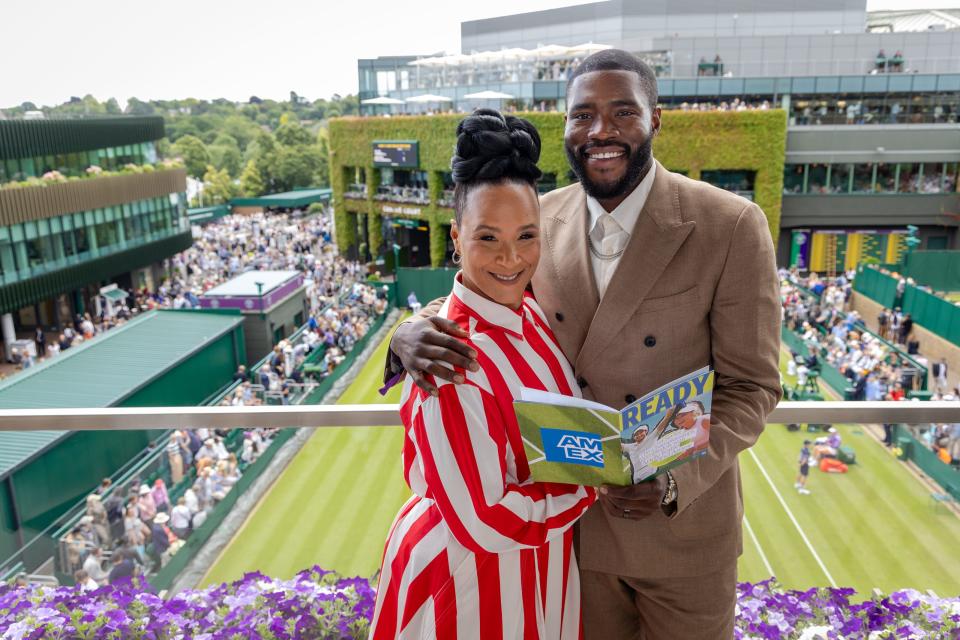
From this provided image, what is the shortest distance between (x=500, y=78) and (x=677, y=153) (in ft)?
25.5

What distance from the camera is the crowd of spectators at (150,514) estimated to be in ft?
8.84

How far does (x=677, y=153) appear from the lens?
24797 millimetres

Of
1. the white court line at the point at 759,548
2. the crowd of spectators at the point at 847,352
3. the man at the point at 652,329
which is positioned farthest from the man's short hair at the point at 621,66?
the crowd of spectators at the point at 847,352

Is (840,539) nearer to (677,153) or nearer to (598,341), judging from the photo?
(598,341)

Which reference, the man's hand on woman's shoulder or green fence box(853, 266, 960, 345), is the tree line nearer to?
green fence box(853, 266, 960, 345)

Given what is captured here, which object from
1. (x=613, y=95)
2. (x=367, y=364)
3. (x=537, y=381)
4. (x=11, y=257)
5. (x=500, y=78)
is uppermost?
→ (x=500, y=78)

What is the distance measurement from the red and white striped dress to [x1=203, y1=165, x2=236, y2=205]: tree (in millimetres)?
61283

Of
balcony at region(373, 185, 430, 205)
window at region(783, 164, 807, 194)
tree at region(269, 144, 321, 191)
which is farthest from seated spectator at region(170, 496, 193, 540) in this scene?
tree at region(269, 144, 321, 191)

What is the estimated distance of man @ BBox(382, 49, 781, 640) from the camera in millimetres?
1632

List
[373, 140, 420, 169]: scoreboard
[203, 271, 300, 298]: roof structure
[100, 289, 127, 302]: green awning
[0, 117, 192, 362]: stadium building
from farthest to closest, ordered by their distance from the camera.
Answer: [373, 140, 420, 169]: scoreboard, [100, 289, 127, 302]: green awning, [0, 117, 192, 362]: stadium building, [203, 271, 300, 298]: roof structure

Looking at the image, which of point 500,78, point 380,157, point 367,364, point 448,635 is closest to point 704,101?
point 500,78

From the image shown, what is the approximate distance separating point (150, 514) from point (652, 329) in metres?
2.15

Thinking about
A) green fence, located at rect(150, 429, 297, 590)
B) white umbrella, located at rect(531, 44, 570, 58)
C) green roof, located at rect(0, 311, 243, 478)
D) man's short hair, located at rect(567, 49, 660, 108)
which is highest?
white umbrella, located at rect(531, 44, 570, 58)

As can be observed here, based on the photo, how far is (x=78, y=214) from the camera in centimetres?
2503
